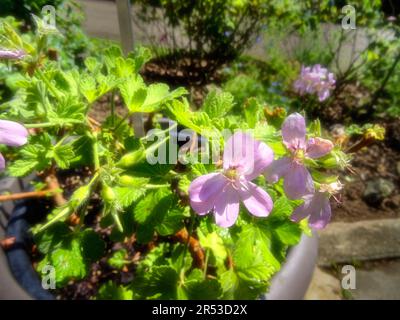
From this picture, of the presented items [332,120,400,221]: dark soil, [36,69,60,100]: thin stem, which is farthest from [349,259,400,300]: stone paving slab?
[36,69,60,100]: thin stem

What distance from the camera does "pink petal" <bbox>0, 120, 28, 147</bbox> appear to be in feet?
1.89

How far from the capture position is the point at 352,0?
270 cm

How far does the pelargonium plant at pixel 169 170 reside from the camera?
2.01ft

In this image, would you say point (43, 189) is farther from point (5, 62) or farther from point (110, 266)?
point (5, 62)

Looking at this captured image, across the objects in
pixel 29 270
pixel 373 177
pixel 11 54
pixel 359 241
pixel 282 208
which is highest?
pixel 11 54

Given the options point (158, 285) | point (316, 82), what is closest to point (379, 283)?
point (316, 82)

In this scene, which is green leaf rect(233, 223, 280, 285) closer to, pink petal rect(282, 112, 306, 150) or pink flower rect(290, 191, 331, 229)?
pink flower rect(290, 191, 331, 229)

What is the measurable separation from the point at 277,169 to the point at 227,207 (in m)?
0.11

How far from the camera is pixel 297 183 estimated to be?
0.60 meters

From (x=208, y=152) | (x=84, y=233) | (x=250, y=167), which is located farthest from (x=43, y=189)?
(x=250, y=167)

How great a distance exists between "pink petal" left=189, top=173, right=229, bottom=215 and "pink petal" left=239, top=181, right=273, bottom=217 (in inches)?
1.5

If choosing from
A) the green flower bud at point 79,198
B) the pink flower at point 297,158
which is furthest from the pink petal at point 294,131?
the green flower bud at point 79,198

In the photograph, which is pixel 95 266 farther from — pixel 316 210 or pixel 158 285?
pixel 316 210

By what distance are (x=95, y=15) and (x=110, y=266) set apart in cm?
545
